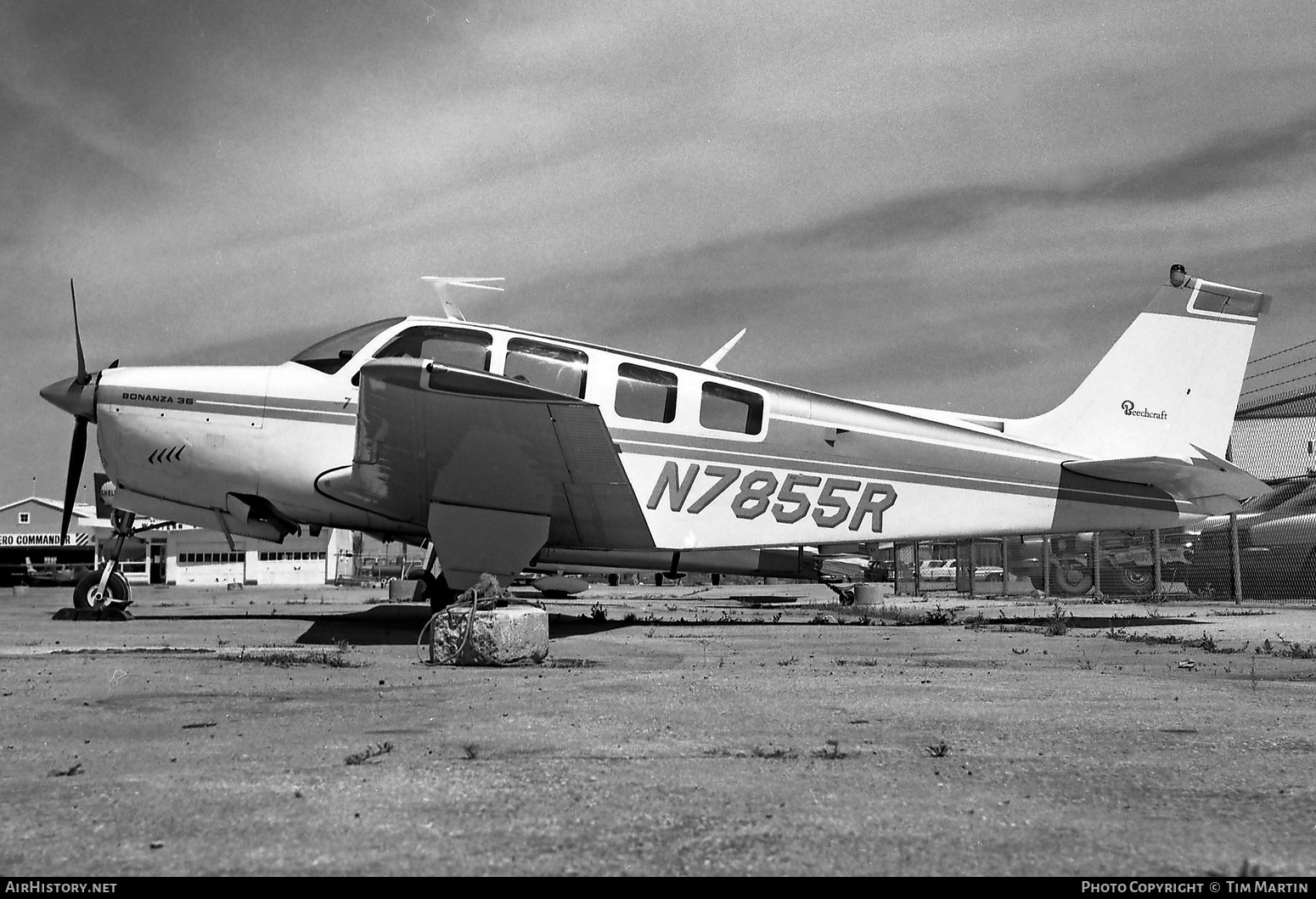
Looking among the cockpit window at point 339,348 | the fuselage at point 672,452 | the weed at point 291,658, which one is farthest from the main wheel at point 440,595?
the weed at point 291,658

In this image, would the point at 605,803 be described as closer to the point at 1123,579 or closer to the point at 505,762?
the point at 505,762

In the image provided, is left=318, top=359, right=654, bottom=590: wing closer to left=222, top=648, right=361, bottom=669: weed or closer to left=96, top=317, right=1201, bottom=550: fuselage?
left=96, top=317, right=1201, bottom=550: fuselage

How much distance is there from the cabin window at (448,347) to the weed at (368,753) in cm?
661

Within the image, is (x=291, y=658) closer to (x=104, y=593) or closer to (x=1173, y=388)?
(x=104, y=593)

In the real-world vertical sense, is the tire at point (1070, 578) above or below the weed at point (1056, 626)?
above

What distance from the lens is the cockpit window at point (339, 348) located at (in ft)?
35.5

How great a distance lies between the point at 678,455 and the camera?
35.5 ft

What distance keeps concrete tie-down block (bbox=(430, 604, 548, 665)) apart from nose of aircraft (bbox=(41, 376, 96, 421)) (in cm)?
654

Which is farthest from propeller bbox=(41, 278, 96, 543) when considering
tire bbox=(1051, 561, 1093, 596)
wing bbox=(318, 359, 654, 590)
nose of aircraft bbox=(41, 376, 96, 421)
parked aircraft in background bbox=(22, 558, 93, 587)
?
parked aircraft in background bbox=(22, 558, 93, 587)

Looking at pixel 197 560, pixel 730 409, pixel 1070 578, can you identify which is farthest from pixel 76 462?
pixel 197 560

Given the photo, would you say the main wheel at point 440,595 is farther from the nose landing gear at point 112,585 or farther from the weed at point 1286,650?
the weed at point 1286,650

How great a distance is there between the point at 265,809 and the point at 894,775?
213 cm

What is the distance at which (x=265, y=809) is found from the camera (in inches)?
120
